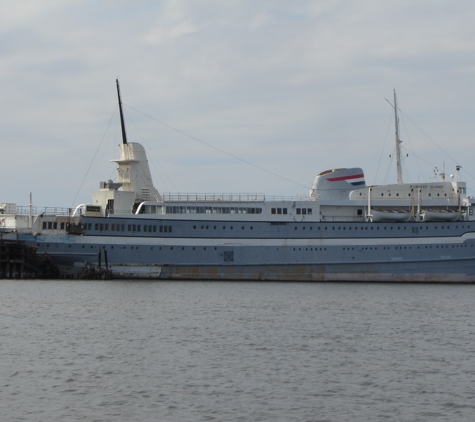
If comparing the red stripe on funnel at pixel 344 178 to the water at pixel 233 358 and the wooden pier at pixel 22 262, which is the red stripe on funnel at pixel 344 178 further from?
the wooden pier at pixel 22 262

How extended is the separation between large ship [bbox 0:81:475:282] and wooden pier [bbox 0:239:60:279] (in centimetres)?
71

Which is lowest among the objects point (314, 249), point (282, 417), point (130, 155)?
point (282, 417)

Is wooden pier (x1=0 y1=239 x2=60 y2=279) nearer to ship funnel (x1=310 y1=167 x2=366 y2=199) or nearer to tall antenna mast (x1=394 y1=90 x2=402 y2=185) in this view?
ship funnel (x1=310 y1=167 x2=366 y2=199)

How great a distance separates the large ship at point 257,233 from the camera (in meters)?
44.6

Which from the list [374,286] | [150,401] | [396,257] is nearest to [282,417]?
[150,401]

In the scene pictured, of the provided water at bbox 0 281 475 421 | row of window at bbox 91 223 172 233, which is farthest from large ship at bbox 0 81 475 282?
water at bbox 0 281 475 421

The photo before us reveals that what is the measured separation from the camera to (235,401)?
58.4ft

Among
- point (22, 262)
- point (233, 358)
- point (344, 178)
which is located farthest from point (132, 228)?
point (233, 358)

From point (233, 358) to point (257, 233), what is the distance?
23.8m

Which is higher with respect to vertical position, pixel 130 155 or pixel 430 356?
pixel 130 155

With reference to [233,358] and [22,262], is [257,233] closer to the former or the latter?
[22,262]

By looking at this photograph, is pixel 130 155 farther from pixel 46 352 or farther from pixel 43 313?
pixel 46 352

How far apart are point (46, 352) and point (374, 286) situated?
82.9ft

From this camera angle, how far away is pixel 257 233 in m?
45.9
